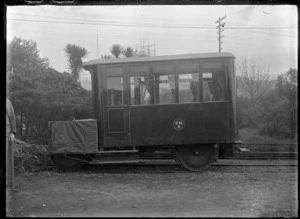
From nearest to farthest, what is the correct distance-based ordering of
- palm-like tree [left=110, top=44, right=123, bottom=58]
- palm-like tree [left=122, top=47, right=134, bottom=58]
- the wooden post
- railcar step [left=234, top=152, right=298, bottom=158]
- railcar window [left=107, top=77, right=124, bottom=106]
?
the wooden post < railcar window [left=107, top=77, right=124, bottom=106] < railcar step [left=234, top=152, right=298, bottom=158] < palm-like tree [left=110, top=44, right=123, bottom=58] < palm-like tree [left=122, top=47, right=134, bottom=58]

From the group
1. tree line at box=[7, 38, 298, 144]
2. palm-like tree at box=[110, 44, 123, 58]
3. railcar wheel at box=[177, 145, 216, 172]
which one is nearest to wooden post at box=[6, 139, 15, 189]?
railcar wheel at box=[177, 145, 216, 172]

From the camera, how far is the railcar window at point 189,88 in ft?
28.5

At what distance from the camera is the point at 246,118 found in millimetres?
19219

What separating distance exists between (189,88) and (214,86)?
66 cm

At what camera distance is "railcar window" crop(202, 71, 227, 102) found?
8695 mm

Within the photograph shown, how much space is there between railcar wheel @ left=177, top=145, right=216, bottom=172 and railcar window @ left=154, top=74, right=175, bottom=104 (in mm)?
1352

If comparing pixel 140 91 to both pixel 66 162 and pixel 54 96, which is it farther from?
pixel 54 96

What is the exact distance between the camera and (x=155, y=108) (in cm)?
874

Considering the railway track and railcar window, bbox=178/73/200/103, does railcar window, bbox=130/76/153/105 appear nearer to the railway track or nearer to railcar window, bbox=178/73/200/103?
railcar window, bbox=178/73/200/103

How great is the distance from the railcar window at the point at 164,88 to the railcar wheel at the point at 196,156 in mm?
1352

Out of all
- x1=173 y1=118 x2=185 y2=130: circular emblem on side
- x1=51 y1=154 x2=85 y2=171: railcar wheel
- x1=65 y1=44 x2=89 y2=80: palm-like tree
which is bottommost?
x1=51 y1=154 x2=85 y2=171: railcar wheel

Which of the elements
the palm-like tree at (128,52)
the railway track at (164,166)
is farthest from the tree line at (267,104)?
the palm-like tree at (128,52)

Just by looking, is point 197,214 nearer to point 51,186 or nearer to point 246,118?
point 51,186

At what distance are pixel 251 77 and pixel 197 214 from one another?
20531 mm
